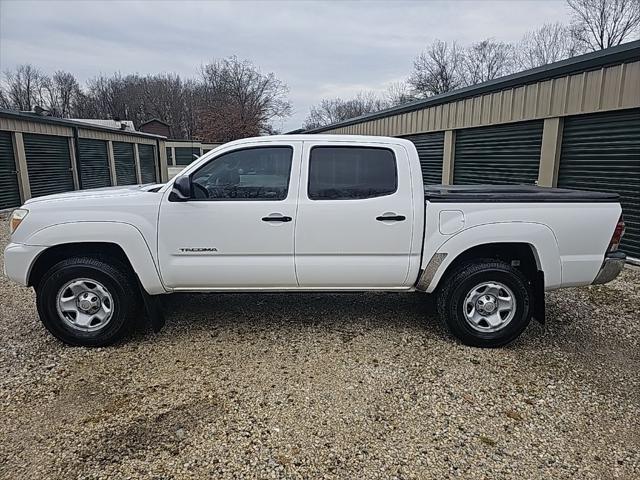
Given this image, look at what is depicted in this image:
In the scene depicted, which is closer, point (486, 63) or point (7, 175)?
point (7, 175)

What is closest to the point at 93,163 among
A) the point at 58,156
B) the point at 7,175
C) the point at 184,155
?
the point at 58,156

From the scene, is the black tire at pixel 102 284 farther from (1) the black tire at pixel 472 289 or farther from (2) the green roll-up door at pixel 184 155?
(2) the green roll-up door at pixel 184 155

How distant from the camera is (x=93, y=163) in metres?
18.5

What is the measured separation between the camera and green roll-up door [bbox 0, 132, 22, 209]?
13.0 meters

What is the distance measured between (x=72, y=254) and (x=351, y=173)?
8.40ft

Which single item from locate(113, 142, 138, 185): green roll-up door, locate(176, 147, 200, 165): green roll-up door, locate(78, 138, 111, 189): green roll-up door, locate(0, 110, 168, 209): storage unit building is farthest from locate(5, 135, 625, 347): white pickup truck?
locate(176, 147, 200, 165): green roll-up door

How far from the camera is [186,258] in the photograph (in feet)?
12.6

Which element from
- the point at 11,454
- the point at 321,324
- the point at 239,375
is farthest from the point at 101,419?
the point at 321,324

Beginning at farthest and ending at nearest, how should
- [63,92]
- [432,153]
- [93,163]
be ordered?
[63,92] < [93,163] < [432,153]

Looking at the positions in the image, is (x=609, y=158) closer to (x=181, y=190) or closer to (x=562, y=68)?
(x=562, y=68)

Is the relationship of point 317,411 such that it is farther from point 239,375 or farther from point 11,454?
point 11,454

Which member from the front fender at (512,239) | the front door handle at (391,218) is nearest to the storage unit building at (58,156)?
the front door handle at (391,218)

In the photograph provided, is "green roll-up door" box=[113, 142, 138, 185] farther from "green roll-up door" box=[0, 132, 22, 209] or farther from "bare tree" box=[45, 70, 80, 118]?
"bare tree" box=[45, 70, 80, 118]

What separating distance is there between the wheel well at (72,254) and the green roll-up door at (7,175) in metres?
11.5
